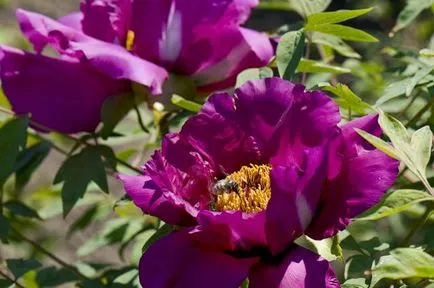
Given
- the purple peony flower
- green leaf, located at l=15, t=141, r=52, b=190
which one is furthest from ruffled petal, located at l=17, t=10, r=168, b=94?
green leaf, located at l=15, t=141, r=52, b=190

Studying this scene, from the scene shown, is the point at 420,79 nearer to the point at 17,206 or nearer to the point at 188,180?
the point at 188,180

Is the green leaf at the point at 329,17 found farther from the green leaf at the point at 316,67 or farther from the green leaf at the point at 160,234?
the green leaf at the point at 160,234

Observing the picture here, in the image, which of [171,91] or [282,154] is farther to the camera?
[171,91]

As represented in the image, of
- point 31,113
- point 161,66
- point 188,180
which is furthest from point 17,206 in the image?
point 188,180

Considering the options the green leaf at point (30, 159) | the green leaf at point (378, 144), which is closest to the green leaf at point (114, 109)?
the green leaf at point (30, 159)

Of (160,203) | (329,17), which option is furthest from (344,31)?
(160,203)

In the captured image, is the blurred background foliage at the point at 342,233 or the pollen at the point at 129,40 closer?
the blurred background foliage at the point at 342,233
